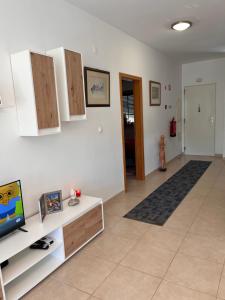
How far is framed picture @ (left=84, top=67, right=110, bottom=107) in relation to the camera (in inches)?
125

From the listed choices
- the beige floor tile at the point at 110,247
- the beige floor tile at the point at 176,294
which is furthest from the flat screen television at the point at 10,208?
the beige floor tile at the point at 176,294

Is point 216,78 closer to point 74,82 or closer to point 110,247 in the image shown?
point 74,82

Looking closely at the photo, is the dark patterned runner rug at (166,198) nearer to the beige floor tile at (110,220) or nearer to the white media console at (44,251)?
the beige floor tile at (110,220)

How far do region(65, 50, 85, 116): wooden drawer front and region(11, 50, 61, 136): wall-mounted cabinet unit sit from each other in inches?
8.8

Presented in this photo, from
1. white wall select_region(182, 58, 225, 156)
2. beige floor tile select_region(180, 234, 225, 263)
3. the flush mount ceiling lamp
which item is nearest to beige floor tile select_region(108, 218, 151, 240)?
beige floor tile select_region(180, 234, 225, 263)

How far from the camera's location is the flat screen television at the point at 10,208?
197 cm

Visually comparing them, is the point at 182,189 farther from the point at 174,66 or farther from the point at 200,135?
the point at 174,66

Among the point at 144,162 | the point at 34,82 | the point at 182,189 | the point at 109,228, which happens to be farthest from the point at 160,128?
the point at 34,82

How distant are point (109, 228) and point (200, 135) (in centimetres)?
496

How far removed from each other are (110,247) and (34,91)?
1.77 metres

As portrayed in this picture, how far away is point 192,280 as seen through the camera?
78.2 inches

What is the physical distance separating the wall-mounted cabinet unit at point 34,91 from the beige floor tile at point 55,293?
1.34 m

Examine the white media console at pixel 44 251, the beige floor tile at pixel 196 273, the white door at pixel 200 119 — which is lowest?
the beige floor tile at pixel 196 273

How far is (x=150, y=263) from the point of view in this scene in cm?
223
